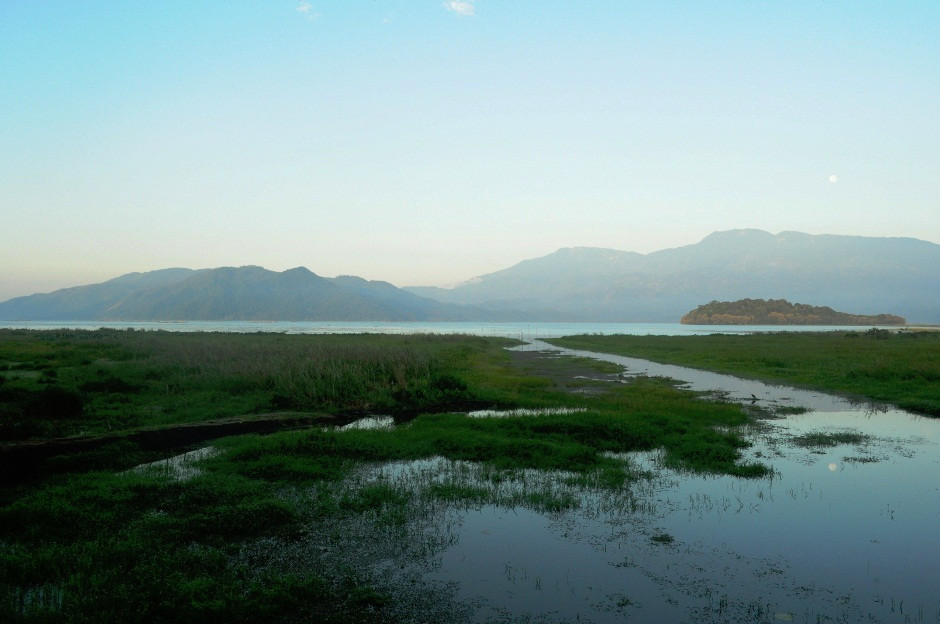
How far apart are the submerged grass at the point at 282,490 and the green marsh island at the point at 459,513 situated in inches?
2.2

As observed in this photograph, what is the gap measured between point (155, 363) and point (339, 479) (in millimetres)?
21648

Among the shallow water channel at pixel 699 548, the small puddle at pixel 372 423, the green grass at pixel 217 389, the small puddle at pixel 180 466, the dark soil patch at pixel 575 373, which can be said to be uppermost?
the green grass at pixel 217 389

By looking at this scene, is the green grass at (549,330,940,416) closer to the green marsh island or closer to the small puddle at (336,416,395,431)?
the green marsh island

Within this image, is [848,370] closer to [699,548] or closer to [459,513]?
[699,548]

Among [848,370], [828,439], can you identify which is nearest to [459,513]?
[828,439]

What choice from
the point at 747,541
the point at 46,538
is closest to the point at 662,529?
the point at 747,541

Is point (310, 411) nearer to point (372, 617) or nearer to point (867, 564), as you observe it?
point (372, 617)

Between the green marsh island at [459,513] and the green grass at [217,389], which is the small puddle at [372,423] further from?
the green grass at [217,389]

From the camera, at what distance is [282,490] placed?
1129cm

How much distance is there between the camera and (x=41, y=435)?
15555 millimetres

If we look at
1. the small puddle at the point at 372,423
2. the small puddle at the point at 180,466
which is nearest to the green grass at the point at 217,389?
the small puddle at the point at 372,423

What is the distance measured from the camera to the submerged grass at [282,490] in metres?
6.84

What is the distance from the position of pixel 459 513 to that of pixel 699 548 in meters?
4.00

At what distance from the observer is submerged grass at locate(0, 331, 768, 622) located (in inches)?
269
